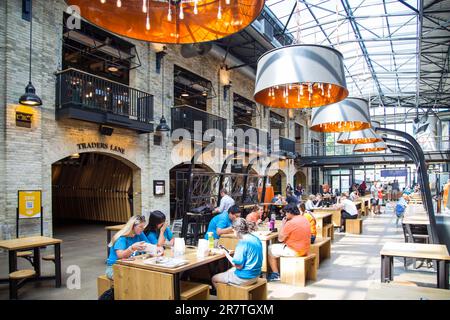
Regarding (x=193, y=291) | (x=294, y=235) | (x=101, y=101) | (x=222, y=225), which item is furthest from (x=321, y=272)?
(x=101, y=101)

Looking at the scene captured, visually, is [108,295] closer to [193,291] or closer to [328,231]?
[193,291]

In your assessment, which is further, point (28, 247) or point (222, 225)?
point (222, 225)

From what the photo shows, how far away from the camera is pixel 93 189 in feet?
46.6

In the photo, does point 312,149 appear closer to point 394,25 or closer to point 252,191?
point 394,25

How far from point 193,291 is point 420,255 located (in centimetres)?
290

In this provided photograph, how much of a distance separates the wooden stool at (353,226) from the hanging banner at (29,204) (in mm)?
9193

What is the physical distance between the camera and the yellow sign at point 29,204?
7922 millimetres

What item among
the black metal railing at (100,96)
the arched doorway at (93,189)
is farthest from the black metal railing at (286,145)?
the black metal railing at (100,96)
